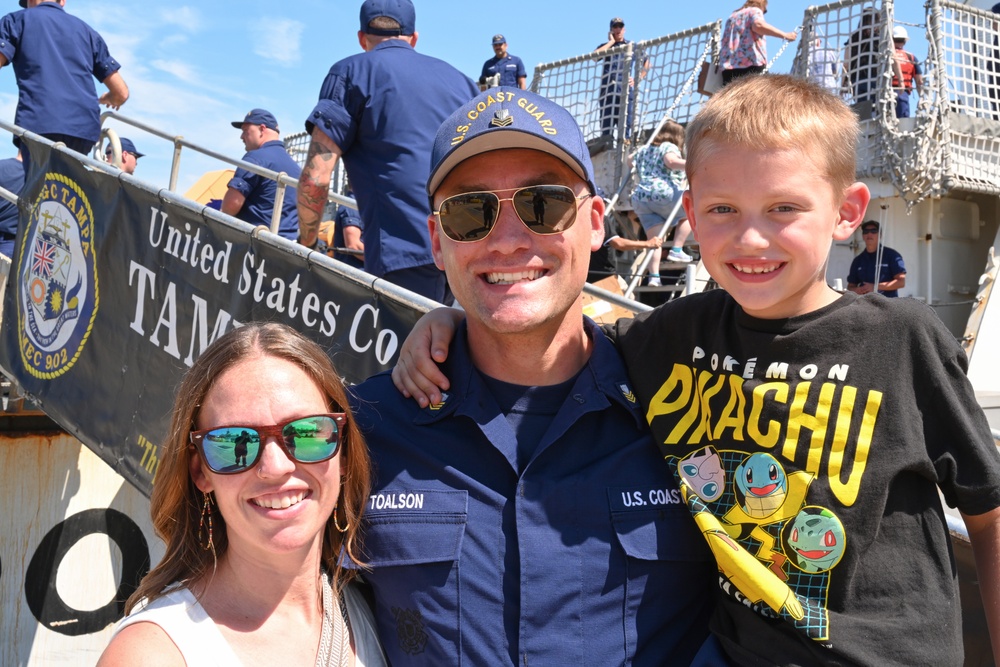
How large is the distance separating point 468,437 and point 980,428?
1.08m

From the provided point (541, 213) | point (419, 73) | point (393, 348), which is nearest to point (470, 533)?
point (541, 213)

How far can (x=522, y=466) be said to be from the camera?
204cm

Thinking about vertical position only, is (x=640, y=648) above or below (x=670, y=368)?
below

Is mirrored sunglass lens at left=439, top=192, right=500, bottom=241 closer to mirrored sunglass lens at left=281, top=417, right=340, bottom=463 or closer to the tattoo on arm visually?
mirrored sunglass lens at left=281, top=417, right=340, bottom=463

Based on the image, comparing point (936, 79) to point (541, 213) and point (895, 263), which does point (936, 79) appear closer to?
point (895, 263)

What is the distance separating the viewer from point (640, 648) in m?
1.92

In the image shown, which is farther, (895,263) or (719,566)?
(895,263)

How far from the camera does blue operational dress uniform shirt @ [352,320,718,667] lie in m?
1.90

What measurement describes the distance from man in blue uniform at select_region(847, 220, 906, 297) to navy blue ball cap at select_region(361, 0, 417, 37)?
6.15 meters

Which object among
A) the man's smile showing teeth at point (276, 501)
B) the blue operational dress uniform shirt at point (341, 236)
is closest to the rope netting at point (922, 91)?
the blue operational dress uniform shirt at point (341, 236)

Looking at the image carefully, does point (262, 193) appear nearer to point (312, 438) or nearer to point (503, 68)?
point (312, 438)

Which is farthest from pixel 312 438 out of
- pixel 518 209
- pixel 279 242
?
pixel 279 242

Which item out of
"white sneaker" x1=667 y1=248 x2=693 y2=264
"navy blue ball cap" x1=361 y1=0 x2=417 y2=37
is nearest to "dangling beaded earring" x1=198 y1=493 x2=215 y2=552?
"navy blue ball cap" x1=361 y1=0 x2=417 y2=37

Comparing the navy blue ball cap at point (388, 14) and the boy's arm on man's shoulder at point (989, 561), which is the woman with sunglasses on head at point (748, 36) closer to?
the navy blue ball cap at point (388, 14)
